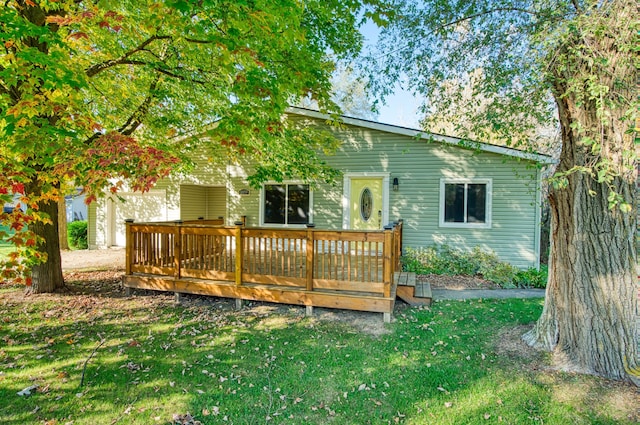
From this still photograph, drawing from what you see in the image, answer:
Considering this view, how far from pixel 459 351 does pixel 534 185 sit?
6.27 m

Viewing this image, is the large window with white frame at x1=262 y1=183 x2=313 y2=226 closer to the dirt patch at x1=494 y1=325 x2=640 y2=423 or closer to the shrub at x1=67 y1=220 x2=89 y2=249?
the dirt patch at x1=494 y1=325 x2=640 y2=423

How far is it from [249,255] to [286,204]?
14.1 feet

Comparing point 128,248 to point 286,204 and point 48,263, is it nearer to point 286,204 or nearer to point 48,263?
point 48,263

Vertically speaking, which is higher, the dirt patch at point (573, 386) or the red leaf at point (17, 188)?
the red leaf at point (17, 188)

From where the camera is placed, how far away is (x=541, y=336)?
4109 mm

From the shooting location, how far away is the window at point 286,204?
32.9 ft

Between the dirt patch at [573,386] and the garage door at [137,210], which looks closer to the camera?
the dirt patch at [573,386]

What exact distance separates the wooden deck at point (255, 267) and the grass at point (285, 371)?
0.37 metres

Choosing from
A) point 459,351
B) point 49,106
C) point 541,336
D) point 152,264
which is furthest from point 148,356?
point 541,336

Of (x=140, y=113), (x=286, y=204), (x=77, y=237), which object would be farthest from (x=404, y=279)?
(x=77, y=237)

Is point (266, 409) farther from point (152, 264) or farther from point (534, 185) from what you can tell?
point (534, 185)

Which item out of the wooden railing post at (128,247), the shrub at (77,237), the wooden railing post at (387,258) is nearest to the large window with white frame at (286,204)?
the wooden railing post at (128,247)

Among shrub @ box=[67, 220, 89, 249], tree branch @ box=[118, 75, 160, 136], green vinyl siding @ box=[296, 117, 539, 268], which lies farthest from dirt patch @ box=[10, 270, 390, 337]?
shrub @ box=[67, 220, 89, 249]

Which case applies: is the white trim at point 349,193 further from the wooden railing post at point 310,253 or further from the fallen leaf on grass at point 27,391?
the fallen leaf on grass at point 27,391
